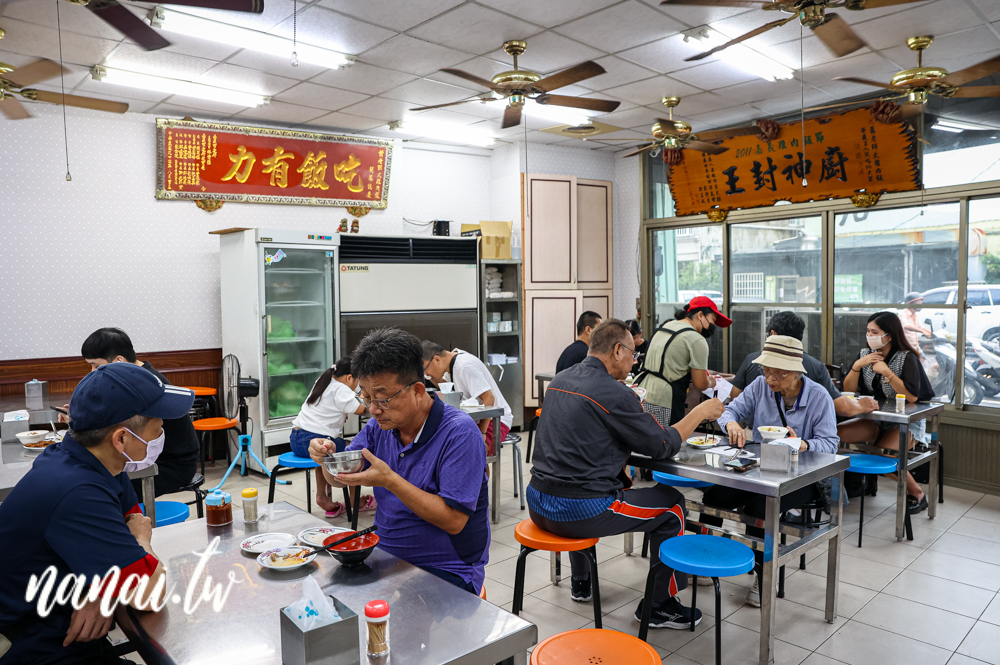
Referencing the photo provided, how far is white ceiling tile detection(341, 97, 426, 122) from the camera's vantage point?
5742 mm

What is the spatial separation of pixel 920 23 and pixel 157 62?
5160mm

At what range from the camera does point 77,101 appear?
14.3 ft

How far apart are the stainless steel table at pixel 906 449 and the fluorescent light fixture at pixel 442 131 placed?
15.0 ft

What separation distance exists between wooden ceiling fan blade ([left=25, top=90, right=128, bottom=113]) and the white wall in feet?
4.30

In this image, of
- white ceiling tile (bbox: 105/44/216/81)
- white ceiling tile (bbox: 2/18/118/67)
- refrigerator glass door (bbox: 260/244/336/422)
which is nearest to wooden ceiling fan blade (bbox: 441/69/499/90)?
white ceiling tile (bbox: 105/44/216/81)

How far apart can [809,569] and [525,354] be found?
4043 millimetres

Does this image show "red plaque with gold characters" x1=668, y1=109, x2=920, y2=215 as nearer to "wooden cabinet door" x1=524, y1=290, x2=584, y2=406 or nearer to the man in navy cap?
"wooden cabinet door" x1=524, y1=290, x2=584, y2=406

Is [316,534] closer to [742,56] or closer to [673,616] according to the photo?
[673,616]

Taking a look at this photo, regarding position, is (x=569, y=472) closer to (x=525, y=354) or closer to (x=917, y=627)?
(x=917, y=627)

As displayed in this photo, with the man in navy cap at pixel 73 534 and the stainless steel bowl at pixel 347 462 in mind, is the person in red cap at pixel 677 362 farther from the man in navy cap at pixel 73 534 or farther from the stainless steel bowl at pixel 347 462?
the man in navy cap at pixel 73 534

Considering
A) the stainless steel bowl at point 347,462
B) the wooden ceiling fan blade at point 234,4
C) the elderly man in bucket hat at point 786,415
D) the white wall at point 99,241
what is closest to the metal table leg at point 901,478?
the elderly man in bucket hat at point 786,415

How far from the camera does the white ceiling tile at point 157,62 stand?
14.8 feet

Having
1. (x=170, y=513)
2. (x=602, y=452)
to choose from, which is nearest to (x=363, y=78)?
(x=170, y=513)

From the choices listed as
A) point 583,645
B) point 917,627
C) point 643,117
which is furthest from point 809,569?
point 643,117
